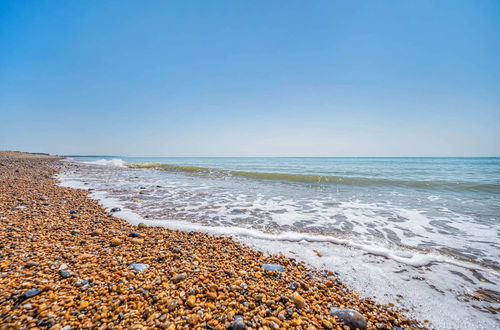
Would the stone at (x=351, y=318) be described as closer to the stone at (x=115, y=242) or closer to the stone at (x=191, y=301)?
the stone at (x=191, y=301)

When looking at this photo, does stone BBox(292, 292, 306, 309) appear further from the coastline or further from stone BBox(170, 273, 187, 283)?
stone BBox(170, 273, 187, 283)

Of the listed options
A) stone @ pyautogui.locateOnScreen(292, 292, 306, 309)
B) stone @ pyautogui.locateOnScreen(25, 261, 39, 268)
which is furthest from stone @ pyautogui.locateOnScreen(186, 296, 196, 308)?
stone @ pyautogui.locateOnScreen(25, 261, 39, 268)

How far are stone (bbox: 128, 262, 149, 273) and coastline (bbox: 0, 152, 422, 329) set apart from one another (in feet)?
0.08

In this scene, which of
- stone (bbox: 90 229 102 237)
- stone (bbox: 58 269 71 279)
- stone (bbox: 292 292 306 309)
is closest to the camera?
stone (bbox: 292 292 306 309)

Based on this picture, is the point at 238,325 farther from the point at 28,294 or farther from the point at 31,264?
the point at 31,264

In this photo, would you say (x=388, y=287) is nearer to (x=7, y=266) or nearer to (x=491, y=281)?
(x=491, y=281)

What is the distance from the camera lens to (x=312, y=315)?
7.06 feet

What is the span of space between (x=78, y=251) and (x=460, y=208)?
11919 millimetres

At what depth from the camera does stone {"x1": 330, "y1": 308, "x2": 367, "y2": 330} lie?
6.89 feet

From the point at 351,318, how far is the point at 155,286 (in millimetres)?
2290

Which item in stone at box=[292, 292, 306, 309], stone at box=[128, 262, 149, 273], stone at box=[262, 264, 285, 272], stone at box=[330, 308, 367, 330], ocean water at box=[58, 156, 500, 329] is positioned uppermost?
stone at box=[128, 262, 149, 273]

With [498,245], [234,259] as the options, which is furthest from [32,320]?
[498,245]

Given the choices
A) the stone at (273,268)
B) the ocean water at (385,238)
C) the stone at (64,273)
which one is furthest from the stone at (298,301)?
the stone at (64,273)

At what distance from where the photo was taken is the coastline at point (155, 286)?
191cm
